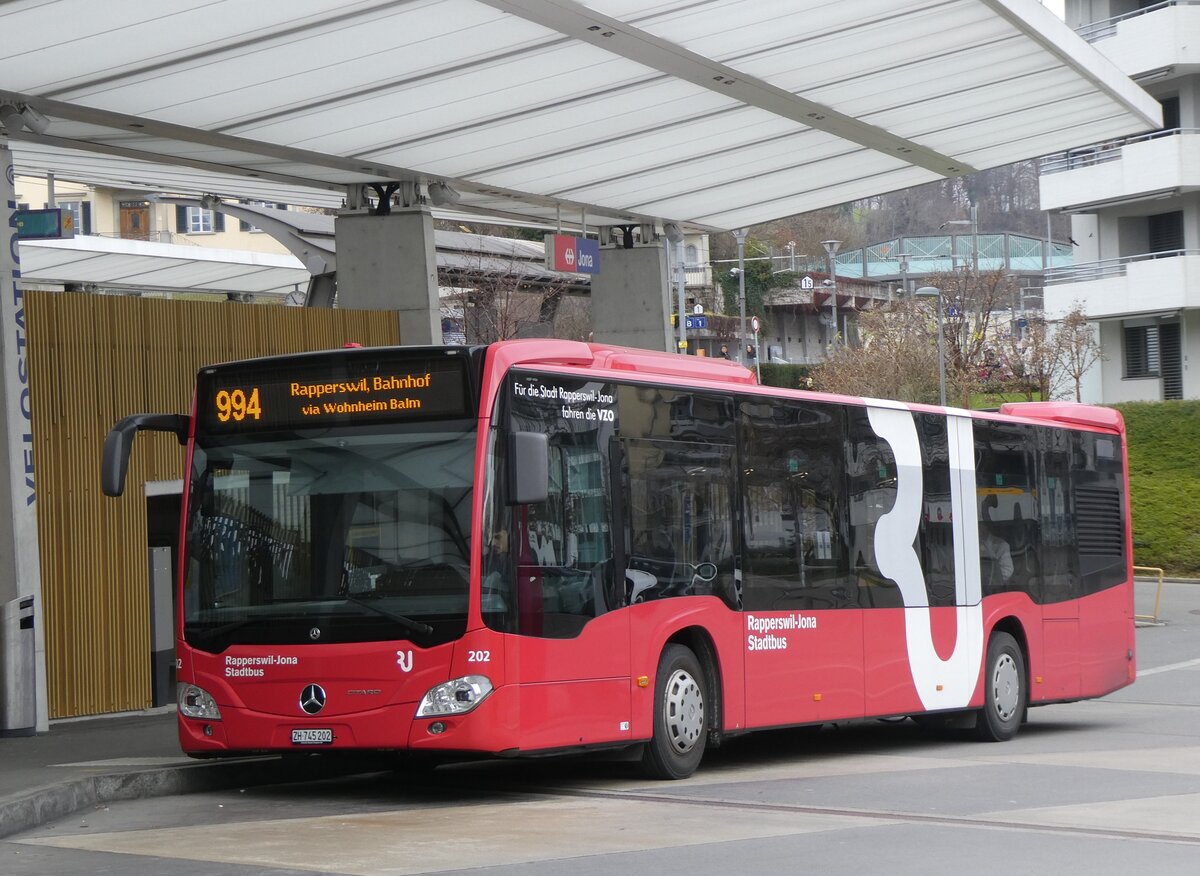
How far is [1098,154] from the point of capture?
4875 centimetres

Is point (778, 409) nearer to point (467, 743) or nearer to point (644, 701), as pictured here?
point (644, 701)

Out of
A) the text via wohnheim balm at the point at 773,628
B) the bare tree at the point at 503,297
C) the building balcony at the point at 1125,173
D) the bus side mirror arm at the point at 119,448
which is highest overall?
the building balcony at the point at 1125,173

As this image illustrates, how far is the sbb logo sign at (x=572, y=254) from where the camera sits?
21.2 metres

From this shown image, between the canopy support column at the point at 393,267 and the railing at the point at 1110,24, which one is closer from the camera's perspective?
the canopy support column at the point at 393,267

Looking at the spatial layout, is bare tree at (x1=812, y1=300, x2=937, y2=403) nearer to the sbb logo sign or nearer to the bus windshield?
the sbb logo sign

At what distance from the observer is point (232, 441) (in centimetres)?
1093

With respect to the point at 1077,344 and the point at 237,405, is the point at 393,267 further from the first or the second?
the point at 1077,344

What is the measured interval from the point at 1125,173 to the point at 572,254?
30116mm

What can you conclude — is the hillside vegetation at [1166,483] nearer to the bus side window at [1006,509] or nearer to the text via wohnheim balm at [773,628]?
the bus side window at [1006,509]

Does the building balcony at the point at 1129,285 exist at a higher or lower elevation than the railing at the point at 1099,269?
lower

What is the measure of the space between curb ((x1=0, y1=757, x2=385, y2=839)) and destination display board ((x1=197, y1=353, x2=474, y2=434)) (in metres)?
2.43

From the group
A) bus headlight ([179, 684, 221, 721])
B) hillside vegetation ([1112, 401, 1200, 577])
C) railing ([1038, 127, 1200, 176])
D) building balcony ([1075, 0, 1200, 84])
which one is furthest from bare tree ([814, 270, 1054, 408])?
bus headlight ([179, 684, 221, 721])

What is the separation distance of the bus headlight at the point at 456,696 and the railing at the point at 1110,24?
40.8 metres

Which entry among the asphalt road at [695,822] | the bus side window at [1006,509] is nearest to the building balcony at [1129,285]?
the bus side window at [1006,509]
